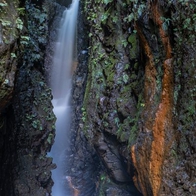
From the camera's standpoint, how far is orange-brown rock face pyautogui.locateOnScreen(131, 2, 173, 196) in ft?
16.0

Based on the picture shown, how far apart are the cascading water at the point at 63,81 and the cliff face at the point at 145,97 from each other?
149 inches

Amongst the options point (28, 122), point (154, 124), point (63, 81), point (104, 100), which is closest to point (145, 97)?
point (154, 124)

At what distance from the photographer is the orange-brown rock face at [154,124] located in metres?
4.88

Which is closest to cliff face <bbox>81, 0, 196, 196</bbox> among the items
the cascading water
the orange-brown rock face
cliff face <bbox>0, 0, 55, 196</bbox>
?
the orange-brown rock face

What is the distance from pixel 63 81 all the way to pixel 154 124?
9.40 metres

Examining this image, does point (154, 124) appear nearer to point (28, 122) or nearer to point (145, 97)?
point (145, 97)

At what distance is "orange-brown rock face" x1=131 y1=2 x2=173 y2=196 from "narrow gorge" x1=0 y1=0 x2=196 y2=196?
2 cm

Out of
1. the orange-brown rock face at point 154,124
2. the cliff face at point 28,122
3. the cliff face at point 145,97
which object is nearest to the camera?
the cliff face at point 145,97

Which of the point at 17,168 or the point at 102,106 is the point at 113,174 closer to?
the point at 102,106

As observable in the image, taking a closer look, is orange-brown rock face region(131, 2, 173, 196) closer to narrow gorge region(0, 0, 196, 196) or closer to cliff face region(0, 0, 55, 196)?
narrow gorge region(0, 0, 196, 196)

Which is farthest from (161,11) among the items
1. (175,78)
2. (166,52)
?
(175,78)

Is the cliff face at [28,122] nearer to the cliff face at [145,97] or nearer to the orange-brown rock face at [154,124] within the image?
the cliff face at [145,97]

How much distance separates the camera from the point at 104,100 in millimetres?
8281

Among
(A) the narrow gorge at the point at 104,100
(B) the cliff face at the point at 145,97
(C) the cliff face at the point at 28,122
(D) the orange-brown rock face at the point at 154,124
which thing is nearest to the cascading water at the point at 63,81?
(A) the narrow gorge at the point at 104,100
